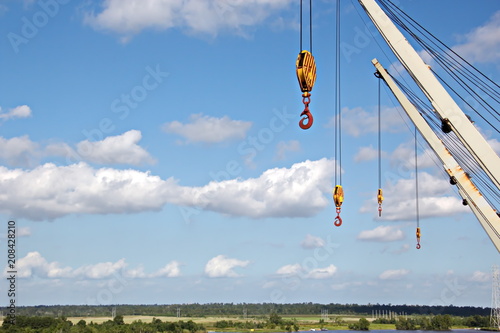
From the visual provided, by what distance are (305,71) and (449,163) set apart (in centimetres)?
2515

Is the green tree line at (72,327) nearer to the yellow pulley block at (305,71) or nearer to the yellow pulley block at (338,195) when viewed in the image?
the yellow pulley block at (338,195)

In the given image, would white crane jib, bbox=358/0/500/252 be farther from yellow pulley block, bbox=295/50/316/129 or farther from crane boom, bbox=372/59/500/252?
crane boom, bbox=372/59/500/252

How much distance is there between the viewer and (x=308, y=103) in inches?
766

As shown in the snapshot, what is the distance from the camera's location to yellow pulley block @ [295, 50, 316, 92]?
1973 centimetres

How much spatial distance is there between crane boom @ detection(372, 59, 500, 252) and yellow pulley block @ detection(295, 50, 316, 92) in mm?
17566

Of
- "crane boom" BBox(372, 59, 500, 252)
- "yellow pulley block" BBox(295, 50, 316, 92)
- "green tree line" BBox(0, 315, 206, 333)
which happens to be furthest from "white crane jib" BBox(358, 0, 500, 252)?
"green tree line" BBox(0, 315, 206, 333)

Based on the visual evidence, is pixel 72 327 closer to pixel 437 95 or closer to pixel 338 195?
pixel 338 195

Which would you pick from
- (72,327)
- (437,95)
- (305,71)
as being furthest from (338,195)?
(72,327)

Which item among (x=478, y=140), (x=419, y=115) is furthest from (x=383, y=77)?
(x=478, y=140)

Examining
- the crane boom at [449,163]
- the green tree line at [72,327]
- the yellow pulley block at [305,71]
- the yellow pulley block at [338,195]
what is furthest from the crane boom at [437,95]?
the green tree line at [72,327]

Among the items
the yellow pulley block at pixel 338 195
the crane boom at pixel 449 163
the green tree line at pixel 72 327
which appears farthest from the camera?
the green tree line at pixel 72 327

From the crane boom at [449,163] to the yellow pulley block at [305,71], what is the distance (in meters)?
17.6

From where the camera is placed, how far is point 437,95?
931 inches

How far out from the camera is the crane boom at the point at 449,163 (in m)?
36.4
